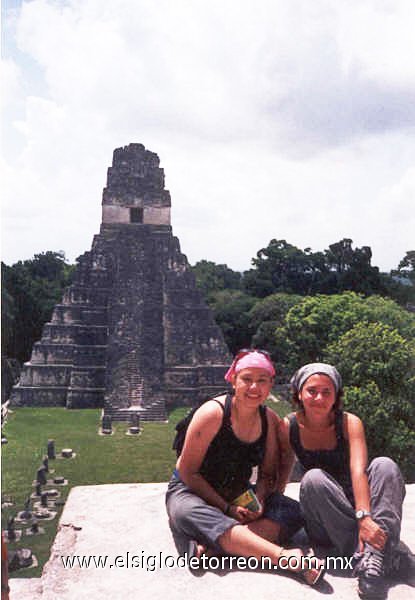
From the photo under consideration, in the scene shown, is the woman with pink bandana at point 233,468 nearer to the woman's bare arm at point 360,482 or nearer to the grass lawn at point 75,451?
the woman's bare arm at point 360,482

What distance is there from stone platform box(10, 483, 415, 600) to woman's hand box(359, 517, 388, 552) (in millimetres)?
248

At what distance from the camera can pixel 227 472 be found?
373 cm

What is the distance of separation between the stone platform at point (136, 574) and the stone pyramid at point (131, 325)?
58.6 feet

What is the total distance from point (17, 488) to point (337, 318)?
10.4 m

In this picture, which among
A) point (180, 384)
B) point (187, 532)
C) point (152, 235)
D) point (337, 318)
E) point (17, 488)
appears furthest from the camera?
point (152, 235)

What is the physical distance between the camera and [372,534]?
128 inches

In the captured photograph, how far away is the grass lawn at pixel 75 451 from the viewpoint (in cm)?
1293

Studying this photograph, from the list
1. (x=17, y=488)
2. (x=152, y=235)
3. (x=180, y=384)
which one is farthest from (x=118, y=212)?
(x=17, y=488)

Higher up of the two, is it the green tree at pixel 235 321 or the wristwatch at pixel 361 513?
the green tree at pixel 235 321

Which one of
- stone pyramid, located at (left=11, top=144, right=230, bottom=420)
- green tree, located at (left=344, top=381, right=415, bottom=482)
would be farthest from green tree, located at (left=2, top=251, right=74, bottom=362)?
green tree, located at (left=344, top=381, right=415, bottom=482)

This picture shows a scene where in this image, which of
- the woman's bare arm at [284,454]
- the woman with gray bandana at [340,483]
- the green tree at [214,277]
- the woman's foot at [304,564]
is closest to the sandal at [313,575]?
the woman's foot at [304,564]

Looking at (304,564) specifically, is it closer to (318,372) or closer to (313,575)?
(313,575)

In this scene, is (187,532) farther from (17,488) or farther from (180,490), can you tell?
(17,488)

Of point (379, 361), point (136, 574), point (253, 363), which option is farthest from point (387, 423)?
point (136, 574)
